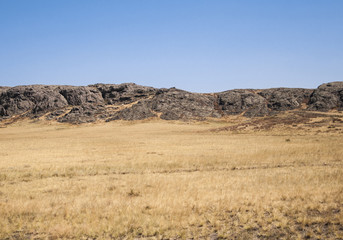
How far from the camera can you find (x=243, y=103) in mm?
114000

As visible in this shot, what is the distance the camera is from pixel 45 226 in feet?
31.3

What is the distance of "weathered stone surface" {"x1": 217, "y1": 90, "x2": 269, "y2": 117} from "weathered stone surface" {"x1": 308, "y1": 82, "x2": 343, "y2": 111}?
1849cm

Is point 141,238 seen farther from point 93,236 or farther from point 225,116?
point 225,116

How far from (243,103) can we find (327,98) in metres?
33.2

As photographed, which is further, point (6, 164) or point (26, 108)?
point (26, 108)

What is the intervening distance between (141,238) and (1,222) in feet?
19.1

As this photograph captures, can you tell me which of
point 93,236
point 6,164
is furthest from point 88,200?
point 6,164

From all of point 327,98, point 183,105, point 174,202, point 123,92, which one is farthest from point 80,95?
point 174,202

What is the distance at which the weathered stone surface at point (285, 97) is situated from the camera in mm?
106819

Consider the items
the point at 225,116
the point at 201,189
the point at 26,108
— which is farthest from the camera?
the point at 26,108

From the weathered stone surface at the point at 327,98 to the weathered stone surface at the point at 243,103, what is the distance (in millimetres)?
18493

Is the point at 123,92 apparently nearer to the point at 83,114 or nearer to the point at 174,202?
the point at 83,114

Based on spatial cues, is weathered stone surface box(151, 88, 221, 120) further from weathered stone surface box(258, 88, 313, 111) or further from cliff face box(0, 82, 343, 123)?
weathered stone surface box(258, 88, 313, 111)

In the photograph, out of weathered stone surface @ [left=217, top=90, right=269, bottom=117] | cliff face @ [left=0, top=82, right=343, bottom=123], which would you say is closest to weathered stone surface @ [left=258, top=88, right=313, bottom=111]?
cliff face @ [left=0, top=82, right=343, bottom=123]
